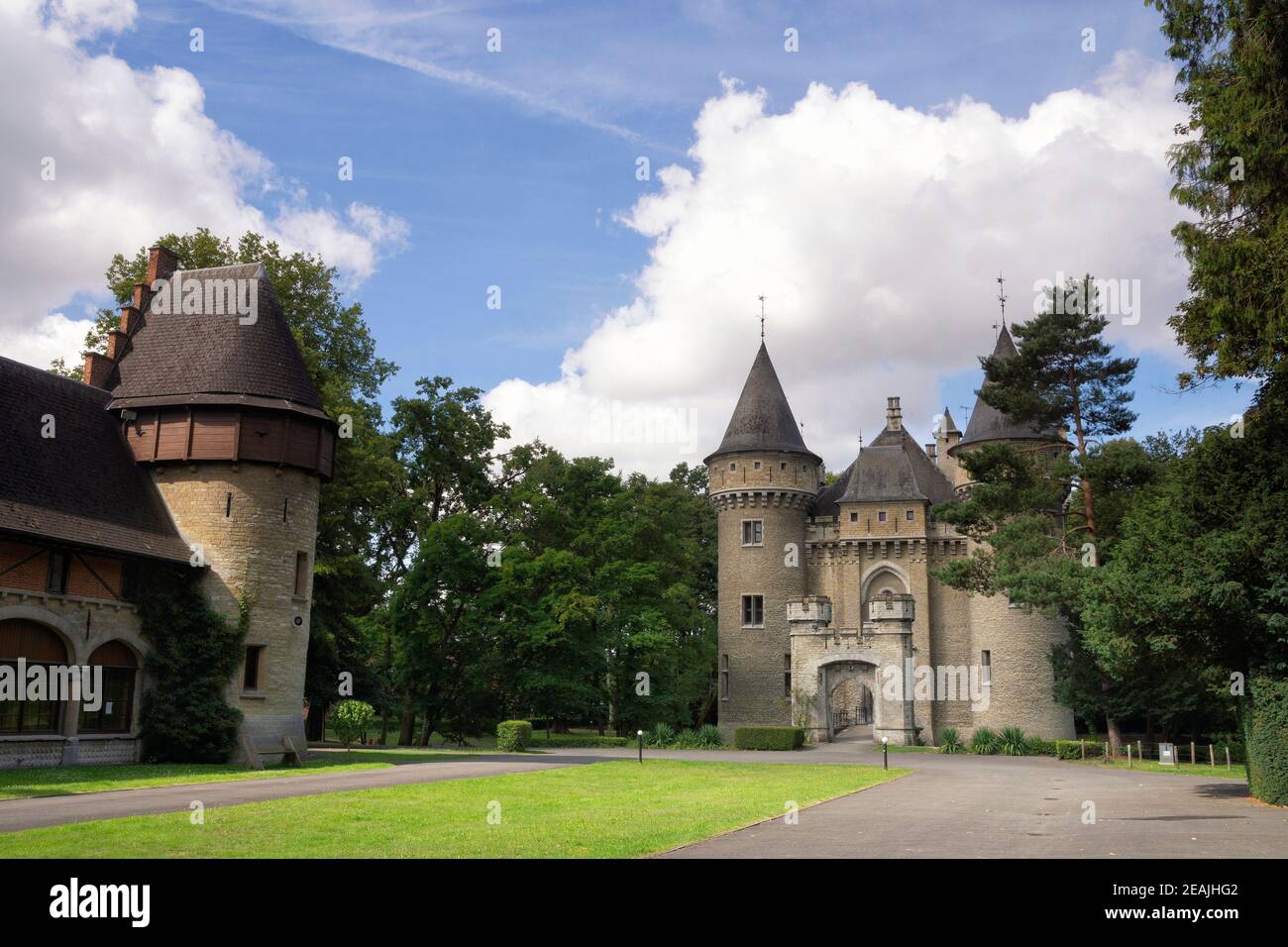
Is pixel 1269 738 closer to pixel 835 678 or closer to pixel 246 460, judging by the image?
pixel 246 460

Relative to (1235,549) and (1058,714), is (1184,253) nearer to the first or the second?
(1235,549)

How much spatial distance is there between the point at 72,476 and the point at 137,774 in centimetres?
766

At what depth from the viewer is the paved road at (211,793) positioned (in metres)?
13.6

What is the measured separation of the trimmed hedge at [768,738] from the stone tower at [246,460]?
62.7ft

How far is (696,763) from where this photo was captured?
29.9 metres

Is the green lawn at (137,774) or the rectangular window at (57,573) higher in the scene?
the rectangular window at (57,573)

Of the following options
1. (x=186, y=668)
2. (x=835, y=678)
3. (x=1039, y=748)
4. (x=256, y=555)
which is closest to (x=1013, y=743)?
(x=1039, y=748)

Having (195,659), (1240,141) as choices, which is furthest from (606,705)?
(1240,141)

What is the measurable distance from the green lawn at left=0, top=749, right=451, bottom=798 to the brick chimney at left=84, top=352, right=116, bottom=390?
1071 centimetres

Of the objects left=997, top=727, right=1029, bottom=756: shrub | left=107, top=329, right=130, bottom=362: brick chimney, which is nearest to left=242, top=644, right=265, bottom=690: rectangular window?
left=107, top=329, right=130, bottom=362: brick chimney

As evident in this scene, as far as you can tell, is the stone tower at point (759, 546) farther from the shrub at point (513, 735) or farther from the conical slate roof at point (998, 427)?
the shrub at point (513, 735)

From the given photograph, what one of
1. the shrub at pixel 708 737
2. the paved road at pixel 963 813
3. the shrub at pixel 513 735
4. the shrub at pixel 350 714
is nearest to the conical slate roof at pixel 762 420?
the shrub at pixel 708 737

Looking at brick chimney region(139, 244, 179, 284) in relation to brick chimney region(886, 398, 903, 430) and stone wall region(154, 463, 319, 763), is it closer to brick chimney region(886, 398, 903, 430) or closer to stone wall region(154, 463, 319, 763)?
stone wall region(154, 463, 319, 763)
